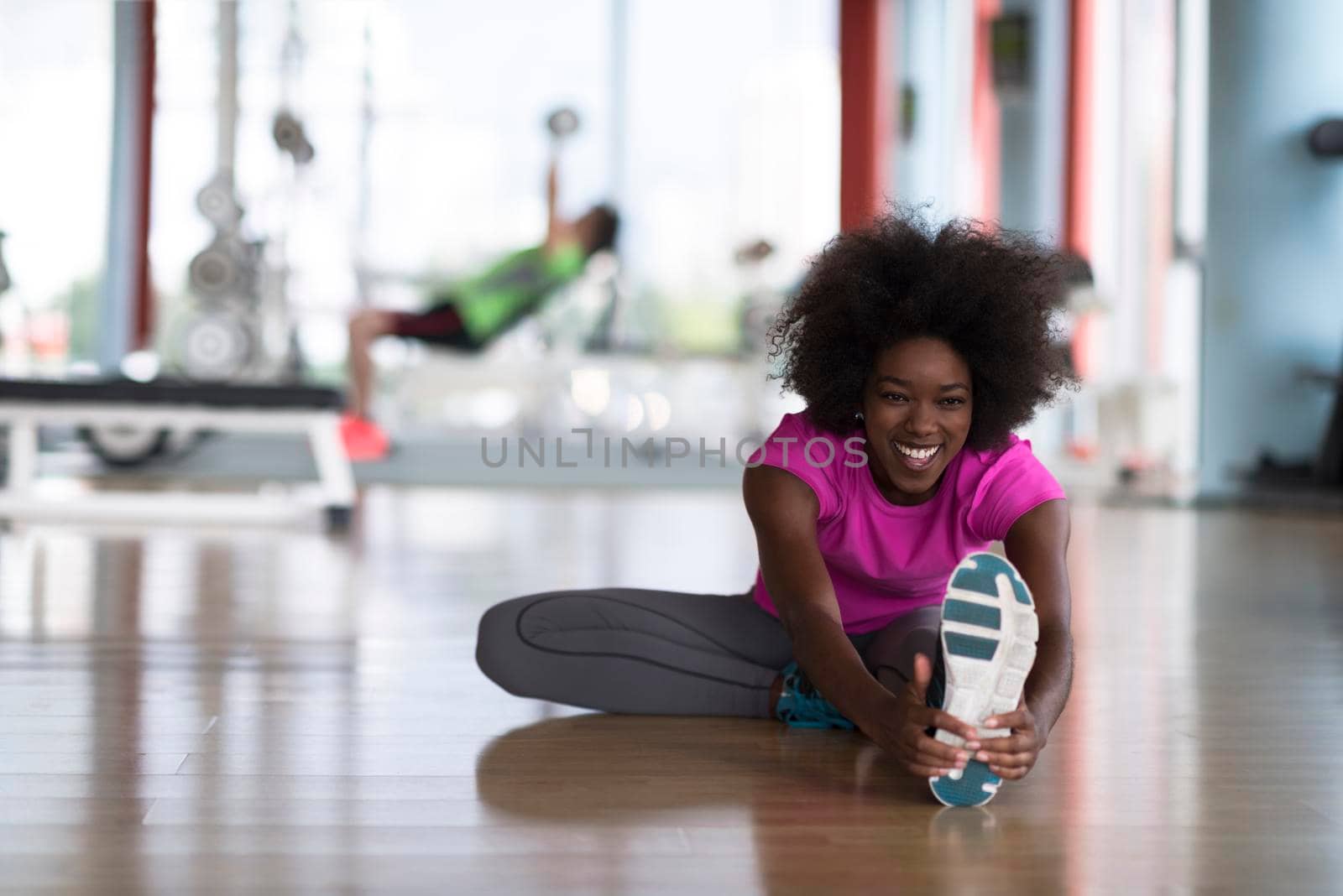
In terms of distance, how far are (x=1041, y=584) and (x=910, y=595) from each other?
255 millimetres

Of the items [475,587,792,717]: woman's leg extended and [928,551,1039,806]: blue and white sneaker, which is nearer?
[928,551,1039,806]: blue and white sneaker

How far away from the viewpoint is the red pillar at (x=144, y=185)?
860 centimetres

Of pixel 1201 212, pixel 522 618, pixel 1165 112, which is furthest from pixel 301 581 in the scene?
pixel 1165 112

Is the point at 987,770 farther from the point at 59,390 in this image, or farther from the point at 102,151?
the point at 102,151

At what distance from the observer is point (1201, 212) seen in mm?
5977

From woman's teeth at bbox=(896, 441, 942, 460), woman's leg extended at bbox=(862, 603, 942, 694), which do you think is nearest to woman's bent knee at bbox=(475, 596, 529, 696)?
woman's leg extended at bbox=(862, 603, 942, 694)

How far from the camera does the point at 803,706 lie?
1752mm

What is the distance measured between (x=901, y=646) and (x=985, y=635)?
1.28 ft

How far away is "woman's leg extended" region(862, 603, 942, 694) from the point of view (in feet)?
5.17

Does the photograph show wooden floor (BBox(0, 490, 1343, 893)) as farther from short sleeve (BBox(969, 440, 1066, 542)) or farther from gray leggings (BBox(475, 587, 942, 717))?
short sleeve (BBox(969, 440, 1066, 542))

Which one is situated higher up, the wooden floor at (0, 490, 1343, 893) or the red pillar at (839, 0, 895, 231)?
the red pillar at (839, 0, 895, 231)

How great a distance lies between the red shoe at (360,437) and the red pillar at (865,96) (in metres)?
3.80

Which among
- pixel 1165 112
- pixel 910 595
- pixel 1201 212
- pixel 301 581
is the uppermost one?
pixel 1165 112

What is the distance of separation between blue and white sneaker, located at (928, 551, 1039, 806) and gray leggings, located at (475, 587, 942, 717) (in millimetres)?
540
